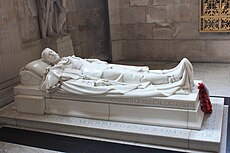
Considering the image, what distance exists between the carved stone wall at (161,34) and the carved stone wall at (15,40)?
1.96 m

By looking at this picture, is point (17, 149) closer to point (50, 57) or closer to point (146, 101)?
point (50, 57)

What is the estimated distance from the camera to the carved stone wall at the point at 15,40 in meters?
4.87

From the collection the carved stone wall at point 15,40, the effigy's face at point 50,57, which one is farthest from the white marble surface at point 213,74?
the effigy's face at point 50,57

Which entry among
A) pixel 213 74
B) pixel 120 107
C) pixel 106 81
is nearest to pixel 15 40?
pixel 106 81

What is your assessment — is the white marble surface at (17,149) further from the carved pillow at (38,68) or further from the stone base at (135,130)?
the carved pillow at (38,68)

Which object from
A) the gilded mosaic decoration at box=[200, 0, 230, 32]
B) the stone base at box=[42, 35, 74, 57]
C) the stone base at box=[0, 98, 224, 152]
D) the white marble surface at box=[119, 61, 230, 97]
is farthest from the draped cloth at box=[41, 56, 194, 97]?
the gilded mosaic decoration at box=[200, 0, 230, 32]

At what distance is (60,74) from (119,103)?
35.0 inches

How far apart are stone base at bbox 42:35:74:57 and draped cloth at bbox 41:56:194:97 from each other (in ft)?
5.57

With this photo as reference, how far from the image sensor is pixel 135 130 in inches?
134

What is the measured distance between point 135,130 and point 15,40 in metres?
2.84

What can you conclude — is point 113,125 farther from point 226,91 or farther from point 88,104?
point 226,91

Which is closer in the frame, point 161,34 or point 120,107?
point 120,107

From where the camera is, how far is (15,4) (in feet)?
17.0

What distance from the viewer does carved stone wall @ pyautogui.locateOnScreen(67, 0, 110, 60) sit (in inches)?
275
